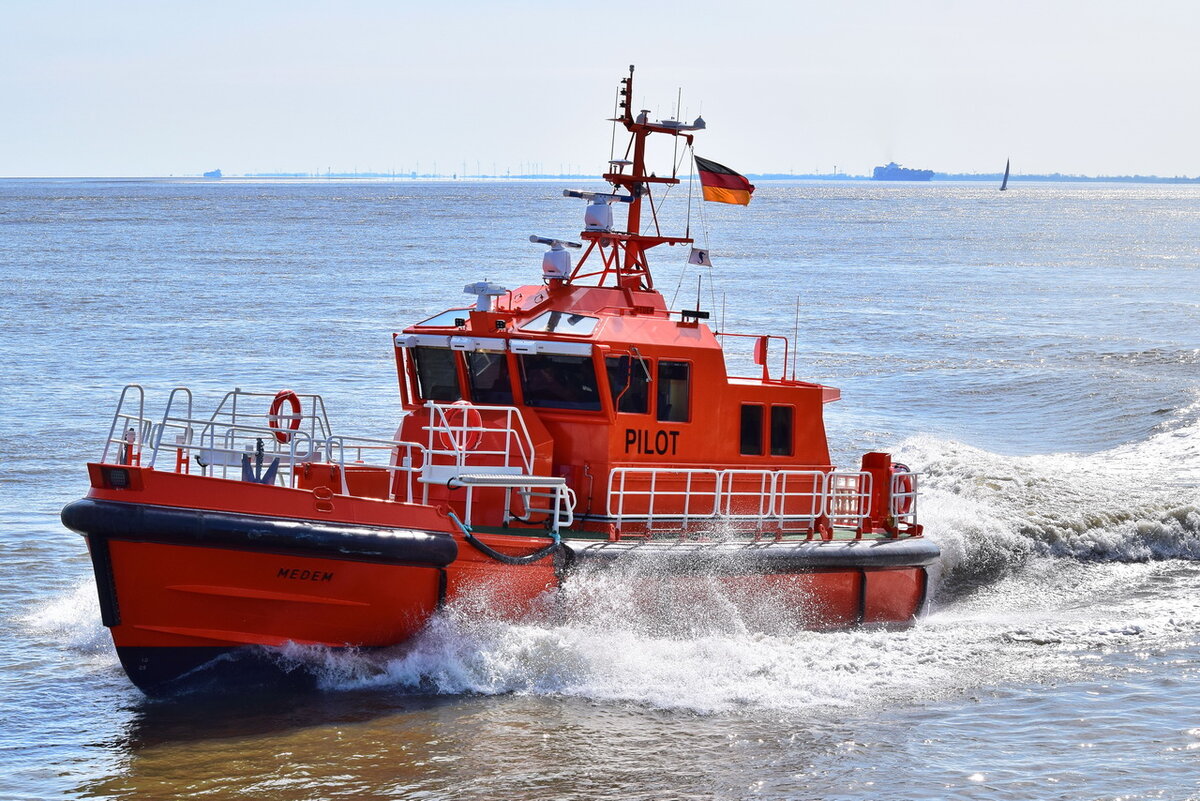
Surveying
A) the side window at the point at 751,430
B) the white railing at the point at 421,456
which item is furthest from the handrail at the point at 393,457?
the side window at the point at 751,430

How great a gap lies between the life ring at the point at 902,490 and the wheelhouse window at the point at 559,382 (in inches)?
128

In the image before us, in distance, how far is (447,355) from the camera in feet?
36.5

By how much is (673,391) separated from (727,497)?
106 cm

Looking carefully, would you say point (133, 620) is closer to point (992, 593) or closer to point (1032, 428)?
point (992, 593)

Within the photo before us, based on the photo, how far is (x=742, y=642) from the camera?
425 inches

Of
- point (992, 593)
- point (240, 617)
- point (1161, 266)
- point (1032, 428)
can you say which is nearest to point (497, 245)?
point (1161, 266)

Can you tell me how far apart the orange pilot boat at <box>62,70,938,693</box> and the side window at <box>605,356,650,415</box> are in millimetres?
18

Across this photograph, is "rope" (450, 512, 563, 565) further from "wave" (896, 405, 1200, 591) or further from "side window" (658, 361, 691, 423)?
"wave" (896, 405, 1200, 591)

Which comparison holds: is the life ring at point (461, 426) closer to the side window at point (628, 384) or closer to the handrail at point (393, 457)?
the handrail at point (393, 457)

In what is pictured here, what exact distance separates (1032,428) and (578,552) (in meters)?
13.9

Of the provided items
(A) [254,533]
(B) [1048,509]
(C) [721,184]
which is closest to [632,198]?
(C) [721,184]

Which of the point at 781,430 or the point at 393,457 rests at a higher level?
the point at 781,430

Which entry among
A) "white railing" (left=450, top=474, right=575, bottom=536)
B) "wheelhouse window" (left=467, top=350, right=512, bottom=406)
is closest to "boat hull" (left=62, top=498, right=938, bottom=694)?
"white railing" (left=450, top=474, right=575, bottom=536)

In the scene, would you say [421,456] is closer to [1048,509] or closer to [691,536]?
[691,536]
